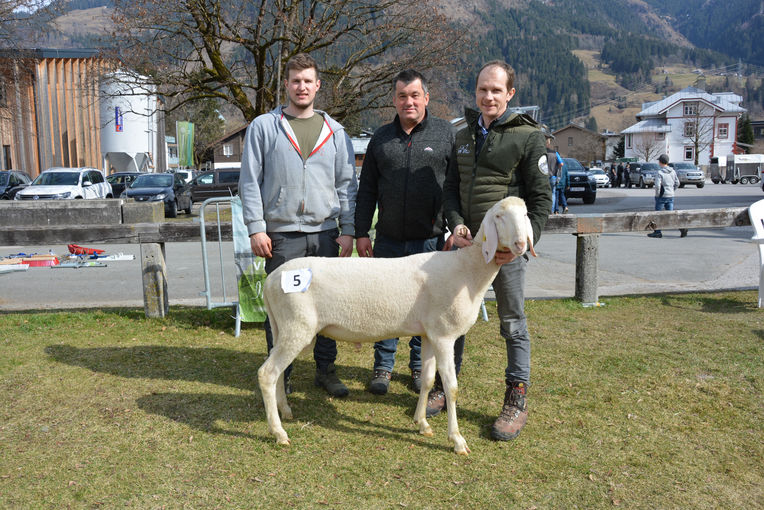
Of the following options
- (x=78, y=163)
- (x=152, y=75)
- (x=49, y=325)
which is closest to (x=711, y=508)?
(x=49, y=325)

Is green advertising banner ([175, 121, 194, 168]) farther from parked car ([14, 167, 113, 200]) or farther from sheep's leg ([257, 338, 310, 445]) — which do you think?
sheep's leg ([257, 338, 310, 445])

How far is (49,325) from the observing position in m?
6.32

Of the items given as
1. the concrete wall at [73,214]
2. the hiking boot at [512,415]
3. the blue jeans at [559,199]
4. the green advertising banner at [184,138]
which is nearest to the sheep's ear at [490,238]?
the hiking boot at [512,415]

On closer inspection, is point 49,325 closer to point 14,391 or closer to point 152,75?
point 14,391

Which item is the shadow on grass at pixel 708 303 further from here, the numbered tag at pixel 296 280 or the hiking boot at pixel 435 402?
the numbered tag at pixel 296 280

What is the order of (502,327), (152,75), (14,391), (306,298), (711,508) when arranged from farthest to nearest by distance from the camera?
(152,75)
(14,391)
(502,327)
(306,298)
(711,508)

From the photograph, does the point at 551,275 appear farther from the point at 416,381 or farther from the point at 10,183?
the point at 10,183

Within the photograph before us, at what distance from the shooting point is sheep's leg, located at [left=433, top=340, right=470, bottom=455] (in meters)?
3.67

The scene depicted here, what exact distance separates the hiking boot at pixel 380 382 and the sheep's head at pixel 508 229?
1.68 meters

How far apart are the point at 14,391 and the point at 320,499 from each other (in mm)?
2956

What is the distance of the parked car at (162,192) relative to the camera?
76.8 ft

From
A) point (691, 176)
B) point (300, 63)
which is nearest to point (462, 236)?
point (300, 63)

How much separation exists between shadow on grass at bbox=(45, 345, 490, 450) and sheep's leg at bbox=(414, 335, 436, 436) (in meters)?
0.09

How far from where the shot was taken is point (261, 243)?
410 cm
